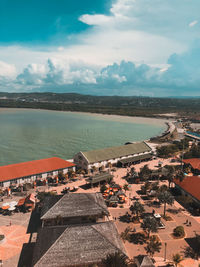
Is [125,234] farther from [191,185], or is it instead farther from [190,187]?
[191,185]

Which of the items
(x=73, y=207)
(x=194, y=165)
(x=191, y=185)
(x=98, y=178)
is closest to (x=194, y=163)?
(x=194, y=165)

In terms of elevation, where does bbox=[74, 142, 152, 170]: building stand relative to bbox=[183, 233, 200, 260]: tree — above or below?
above

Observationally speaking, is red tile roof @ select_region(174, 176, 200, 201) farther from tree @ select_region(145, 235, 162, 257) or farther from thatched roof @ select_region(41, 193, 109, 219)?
thatched roof @ select_region(41, 193, 109, 219)

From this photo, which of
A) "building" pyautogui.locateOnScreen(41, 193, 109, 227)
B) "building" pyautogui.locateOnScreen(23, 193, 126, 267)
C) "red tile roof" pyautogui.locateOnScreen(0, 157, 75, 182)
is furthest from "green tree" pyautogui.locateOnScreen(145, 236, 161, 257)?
"red tile roof" pyautogui.locateOnScreen(0, 157, 75, 182)

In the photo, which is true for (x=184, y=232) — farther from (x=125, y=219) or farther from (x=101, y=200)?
(x=101, y=200)

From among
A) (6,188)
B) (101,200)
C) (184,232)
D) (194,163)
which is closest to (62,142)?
(6,188)

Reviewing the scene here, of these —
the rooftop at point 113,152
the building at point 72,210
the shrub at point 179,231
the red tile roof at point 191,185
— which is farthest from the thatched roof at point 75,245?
the rooftop at point 113,152
